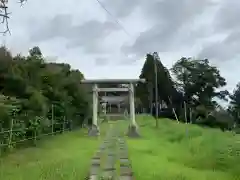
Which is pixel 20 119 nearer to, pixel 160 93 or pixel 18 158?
pixel 18 158

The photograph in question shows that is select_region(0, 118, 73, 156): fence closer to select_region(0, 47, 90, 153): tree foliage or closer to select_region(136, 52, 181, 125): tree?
select_region(0, 47, 90, 153): tree foliage

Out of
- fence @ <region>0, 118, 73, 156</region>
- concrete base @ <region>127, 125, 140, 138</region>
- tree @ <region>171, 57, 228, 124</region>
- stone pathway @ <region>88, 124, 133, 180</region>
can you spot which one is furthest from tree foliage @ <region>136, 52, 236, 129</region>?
stone pathway @ <region>88, 124, 133, 180</region>

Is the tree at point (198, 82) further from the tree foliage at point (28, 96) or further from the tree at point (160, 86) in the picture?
the tree foliage at point (28, 96)

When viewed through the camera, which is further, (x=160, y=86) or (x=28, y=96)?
(x=160, y=86)

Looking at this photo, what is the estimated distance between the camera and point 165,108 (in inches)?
2072

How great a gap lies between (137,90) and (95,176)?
46848 mm

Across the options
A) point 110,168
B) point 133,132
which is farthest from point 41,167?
point 133,132

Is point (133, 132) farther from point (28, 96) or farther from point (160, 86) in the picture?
point (160, 86)

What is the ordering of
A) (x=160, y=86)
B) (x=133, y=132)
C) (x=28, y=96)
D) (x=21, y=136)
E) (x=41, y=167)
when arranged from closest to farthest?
1. (x=41, y=167)
2. (x=21, y=136)
3. (x=28, y=96)
4. (x=133, y=132)
5. (x=160, y=86)

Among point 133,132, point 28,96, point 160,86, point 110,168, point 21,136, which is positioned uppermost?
point 160,86

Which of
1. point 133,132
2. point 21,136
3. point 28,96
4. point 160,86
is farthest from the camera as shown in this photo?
point 160,86

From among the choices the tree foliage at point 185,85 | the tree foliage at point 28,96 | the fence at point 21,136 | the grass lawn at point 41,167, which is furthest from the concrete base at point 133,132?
the tree foliage at point 185,85

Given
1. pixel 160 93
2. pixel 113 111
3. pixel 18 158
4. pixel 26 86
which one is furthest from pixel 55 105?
pixel 113 111

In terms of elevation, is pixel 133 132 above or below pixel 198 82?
below
